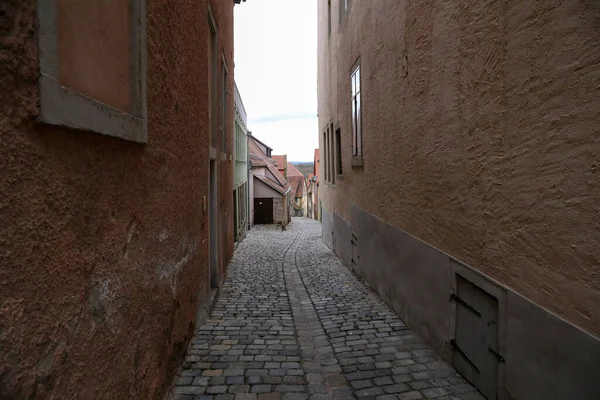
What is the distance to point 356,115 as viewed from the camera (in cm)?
897

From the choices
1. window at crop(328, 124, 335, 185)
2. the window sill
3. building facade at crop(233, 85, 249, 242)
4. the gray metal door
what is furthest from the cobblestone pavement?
building facade at crop(233, 85, 249, 242)

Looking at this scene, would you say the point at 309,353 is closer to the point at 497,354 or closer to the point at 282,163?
the point at 497,354

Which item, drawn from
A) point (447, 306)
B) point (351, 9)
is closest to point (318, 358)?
point (447, 306)

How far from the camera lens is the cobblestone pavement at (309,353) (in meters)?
3.73

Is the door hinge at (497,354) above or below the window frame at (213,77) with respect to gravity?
below

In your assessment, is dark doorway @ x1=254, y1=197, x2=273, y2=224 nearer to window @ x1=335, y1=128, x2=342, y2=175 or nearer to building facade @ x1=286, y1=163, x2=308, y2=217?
window @ x1=335, y1=128, x2=342, y2=175

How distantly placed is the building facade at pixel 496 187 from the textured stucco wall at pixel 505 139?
1 cm

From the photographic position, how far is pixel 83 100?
182 cm

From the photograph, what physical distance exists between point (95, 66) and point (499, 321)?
3254mm

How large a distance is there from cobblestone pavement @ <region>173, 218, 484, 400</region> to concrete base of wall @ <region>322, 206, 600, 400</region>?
298 millimetres

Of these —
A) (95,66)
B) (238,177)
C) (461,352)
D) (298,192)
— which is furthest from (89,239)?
(298,192)

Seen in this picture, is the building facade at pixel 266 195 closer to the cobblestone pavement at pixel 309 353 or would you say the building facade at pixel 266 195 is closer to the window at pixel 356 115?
the window at pixel 356 115

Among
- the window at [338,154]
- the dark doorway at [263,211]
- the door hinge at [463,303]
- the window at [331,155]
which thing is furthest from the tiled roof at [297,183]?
the door hinge at [463,303]

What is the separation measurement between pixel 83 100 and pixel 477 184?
309 cm
